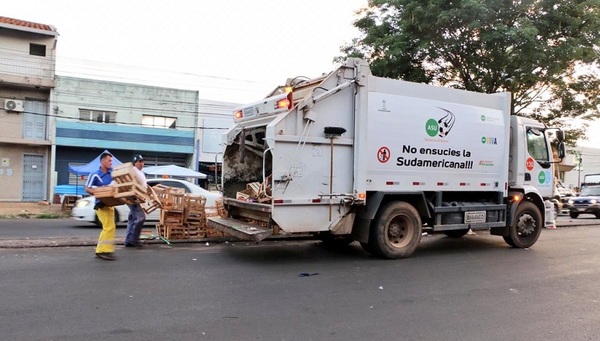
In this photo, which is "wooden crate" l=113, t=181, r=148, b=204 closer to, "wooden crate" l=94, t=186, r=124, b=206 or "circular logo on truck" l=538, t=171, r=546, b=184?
"wooden crate" l=94, t=186, r=124, b=206

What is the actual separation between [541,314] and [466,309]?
2.57 feet

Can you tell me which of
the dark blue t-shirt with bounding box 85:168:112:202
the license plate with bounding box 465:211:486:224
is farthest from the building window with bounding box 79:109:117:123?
the license plate with bounding box 465:211:486:224

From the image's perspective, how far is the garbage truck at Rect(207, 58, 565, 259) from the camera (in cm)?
718

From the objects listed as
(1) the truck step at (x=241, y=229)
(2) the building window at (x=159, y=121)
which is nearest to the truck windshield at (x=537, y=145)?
(1) the truck step at (x=241, y=229)

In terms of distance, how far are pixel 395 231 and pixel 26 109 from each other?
889 inches

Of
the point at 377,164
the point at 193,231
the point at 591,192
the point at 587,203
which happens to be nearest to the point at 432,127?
the point at 377,164

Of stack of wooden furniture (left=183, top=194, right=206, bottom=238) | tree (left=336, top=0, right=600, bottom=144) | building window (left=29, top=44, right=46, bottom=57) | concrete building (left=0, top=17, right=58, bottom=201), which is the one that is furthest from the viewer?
building window (left=29, top=44, right=46, bottom=57)

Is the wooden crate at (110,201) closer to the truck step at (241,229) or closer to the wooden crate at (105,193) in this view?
the wooden crate at (105,193)

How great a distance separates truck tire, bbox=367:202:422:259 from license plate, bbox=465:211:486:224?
122 cm

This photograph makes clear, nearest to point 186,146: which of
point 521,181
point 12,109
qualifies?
point 12,109

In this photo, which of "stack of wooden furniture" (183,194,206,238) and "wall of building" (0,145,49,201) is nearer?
"stack of wooden furniture" (183,194,206,238)

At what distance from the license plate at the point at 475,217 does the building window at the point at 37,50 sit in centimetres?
2316

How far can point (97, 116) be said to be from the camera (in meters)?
25.0

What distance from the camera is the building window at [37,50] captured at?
23.7m
